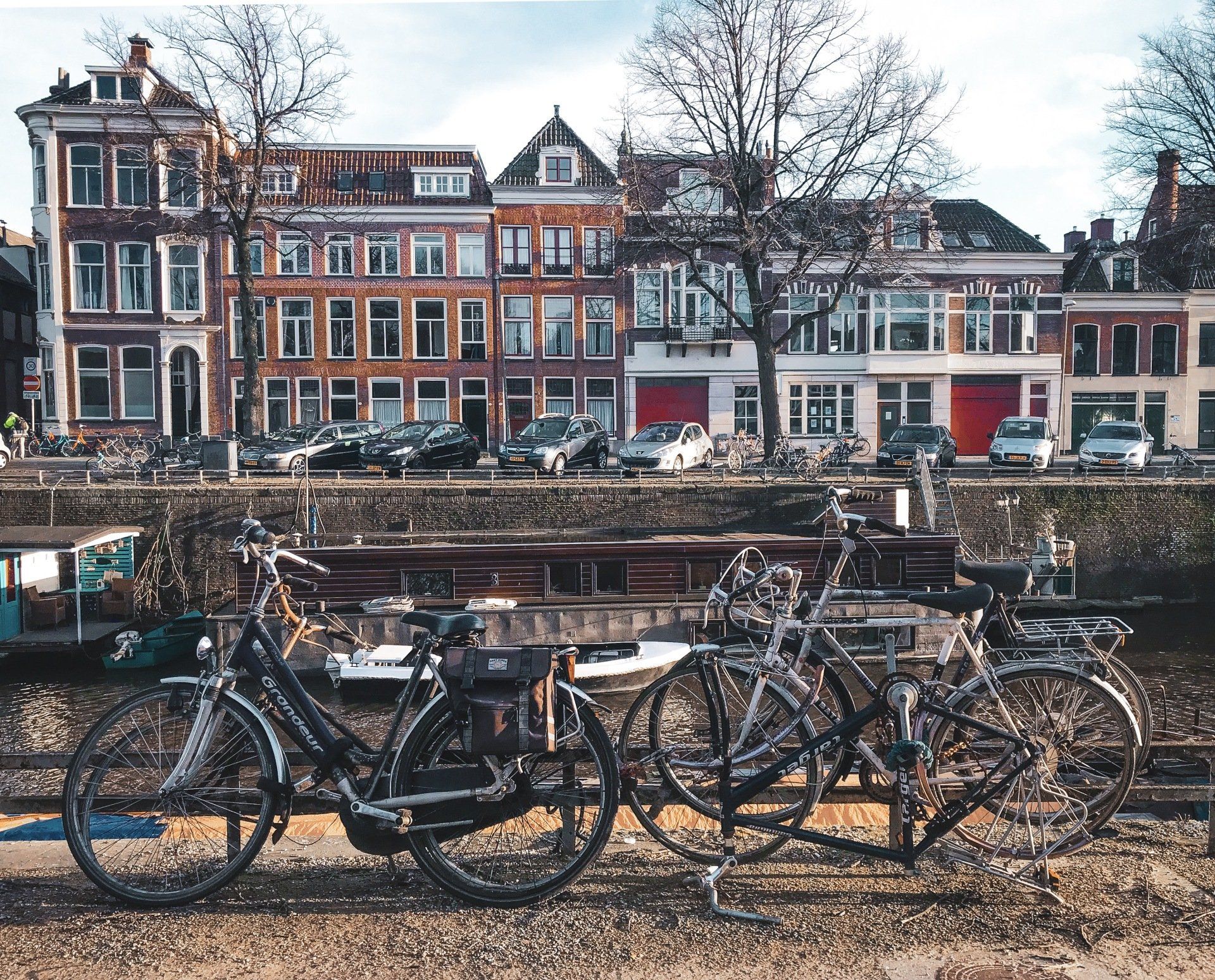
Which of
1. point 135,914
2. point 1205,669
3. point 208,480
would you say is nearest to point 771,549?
point 1205,669

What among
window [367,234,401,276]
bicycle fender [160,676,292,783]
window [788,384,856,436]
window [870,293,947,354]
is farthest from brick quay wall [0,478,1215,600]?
bicycle fender [160,676,292,783]

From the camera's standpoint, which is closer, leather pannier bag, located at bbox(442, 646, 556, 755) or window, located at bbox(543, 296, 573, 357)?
leather pannier bag, located at bbox(442, 646, 556, 755)

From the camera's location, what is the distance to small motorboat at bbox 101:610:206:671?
1820 centimetres

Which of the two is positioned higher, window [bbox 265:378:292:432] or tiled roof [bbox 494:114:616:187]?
tiled roof [bbox 494:114:616:187]

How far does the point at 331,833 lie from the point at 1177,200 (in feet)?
105

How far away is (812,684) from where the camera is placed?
416cm

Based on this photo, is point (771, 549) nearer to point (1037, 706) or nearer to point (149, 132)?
point (1037, 706)

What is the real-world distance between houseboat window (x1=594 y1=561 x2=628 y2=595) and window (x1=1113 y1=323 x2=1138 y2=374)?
28.4 meters

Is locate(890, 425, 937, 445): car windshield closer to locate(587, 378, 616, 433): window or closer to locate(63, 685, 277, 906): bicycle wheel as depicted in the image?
locate(587, 378, 616, 433): window

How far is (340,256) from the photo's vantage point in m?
37.0

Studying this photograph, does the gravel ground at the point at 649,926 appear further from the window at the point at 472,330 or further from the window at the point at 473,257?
the window at the point at 473,257

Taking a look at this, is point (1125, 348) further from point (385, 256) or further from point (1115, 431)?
point (385, 256)

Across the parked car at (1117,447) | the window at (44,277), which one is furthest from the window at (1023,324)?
the window at (44,277)

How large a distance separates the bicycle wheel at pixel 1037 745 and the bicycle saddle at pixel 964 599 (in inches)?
10.7
